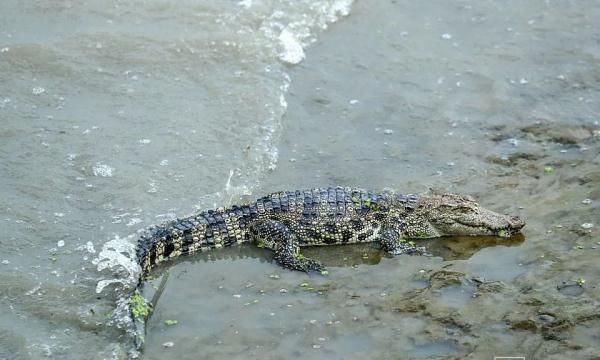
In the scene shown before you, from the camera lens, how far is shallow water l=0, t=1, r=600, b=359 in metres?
7.18

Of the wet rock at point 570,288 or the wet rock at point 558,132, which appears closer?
the wet rock at point 570,288

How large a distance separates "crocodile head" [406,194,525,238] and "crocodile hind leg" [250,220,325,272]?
1.37 metres

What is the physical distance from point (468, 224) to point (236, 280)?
2.75 metres

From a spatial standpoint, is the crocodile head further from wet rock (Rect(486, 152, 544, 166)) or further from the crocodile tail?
the crocodile tail

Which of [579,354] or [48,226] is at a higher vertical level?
[579,354]

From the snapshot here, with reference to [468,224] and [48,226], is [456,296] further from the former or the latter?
[48,226]

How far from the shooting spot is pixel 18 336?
703cm

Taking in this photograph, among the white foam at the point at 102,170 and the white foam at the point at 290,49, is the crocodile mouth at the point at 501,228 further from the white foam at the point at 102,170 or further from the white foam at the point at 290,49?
the white foam at the point at 290,49

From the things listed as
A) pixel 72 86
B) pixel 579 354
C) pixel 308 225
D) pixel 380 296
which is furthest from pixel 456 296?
pixel 72 86

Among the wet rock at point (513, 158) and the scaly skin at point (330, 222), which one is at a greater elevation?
the wet rock at point (513, 158)

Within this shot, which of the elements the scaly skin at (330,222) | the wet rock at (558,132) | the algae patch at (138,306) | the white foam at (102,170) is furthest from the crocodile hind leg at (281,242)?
the wet rock at (558,132)

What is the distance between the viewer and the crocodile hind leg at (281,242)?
27.5 feet

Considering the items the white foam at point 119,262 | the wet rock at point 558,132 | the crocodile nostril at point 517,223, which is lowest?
the white foam at point 119,262

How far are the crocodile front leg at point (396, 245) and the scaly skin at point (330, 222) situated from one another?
11 millimetres
